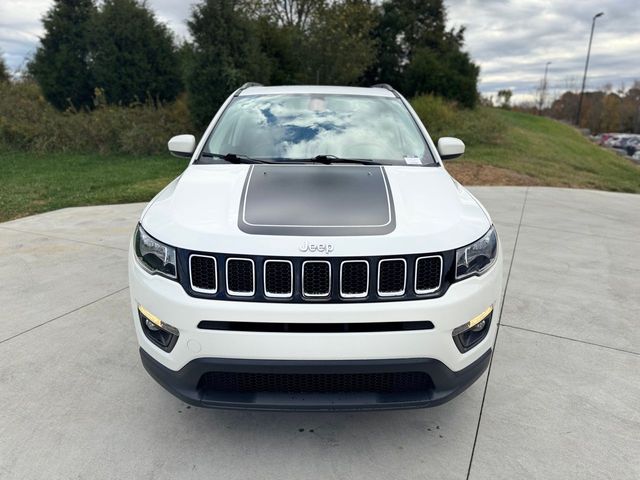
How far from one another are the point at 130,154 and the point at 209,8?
14.8 ft

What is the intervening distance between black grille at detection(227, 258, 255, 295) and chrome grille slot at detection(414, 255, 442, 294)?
2.38 feet

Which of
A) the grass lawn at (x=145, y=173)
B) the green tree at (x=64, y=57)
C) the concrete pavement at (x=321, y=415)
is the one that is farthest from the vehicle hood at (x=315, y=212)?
the green tree at (x=64, y=57)

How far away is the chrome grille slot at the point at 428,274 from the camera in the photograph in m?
2.05

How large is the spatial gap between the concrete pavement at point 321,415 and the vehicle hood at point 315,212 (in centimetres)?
104

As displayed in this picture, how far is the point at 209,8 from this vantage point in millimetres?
12195

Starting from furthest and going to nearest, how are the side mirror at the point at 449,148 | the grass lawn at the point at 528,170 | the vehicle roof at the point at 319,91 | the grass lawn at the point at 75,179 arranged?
the grass lawn at the point at 528,170
the grass lawn at the point at 75,179
the vehicle roof at the point at 319,91
the side mirror at the point at 449,148

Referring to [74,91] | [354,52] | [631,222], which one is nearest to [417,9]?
[354,52]

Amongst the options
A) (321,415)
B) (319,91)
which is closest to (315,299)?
(321,415)

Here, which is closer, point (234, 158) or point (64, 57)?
point (234, 158)

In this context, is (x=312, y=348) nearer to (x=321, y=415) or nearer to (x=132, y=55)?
(x=321, y=415)

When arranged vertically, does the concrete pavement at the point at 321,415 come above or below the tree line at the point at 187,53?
below

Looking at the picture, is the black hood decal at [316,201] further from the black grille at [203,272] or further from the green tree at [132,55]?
the green tree at [132,55]

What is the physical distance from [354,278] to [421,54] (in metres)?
22.0

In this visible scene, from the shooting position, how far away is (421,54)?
21656mm
